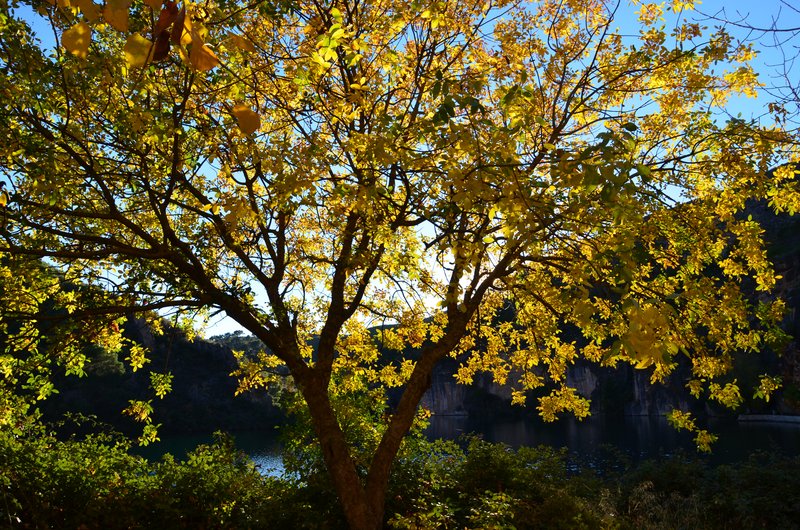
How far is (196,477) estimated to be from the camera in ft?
25.5

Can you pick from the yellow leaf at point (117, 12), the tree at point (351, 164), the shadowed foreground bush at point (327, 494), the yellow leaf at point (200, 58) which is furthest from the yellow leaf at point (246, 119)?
the shadowed foreground bush at point (327, 494)

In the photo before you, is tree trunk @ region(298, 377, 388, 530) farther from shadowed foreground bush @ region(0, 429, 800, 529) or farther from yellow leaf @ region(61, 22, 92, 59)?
yellow leaf @ region(61, 22, 92, 59)

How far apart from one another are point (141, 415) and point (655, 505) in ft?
27.4

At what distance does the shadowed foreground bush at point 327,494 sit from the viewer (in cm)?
706

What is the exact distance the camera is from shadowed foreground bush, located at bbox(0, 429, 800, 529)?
278 inches

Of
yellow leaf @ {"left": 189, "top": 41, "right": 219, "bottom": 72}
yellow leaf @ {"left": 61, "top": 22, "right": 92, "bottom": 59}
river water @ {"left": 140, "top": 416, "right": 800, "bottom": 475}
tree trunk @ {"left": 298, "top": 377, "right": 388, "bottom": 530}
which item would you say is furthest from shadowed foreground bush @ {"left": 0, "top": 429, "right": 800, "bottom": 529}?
river water @ {"left": 140, "top": 416, "right": 800, "bottom": 475}

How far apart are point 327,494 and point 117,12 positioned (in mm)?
7730

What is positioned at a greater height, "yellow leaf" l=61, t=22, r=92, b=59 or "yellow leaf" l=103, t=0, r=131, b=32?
"yellow leaf" l=61, t=22, r=92, b=59

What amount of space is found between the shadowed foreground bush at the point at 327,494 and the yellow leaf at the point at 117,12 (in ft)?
20.3

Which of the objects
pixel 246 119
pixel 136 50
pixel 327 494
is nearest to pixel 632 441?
pixel 327 494

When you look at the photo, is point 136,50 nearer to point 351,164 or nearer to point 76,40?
point 76,40

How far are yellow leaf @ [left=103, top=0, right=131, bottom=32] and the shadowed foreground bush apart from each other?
6181 millimetres

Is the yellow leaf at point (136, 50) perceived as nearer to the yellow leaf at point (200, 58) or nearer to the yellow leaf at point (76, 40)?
the yellow leaf at point (76, 40)

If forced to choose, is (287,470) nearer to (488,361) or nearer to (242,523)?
(242,523)
